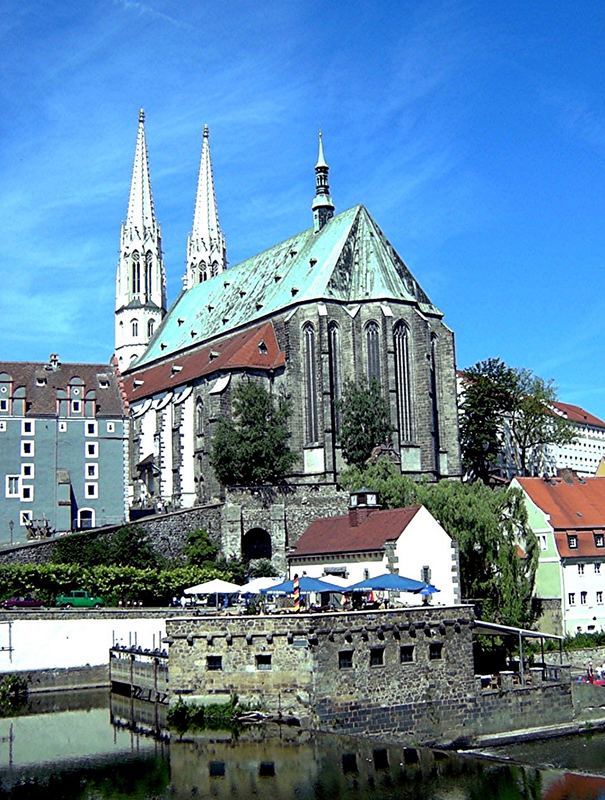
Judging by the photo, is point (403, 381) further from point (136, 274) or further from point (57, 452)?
point (136, 274)

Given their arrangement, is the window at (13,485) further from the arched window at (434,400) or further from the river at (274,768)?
the river at (274,768)

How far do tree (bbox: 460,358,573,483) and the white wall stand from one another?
50383 millimetres

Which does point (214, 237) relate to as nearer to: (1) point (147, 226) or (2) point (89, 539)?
(1) point (147, 226)

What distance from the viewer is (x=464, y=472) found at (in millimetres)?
100938

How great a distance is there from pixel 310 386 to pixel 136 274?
154ft

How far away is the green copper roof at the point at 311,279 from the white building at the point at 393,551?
3777cm

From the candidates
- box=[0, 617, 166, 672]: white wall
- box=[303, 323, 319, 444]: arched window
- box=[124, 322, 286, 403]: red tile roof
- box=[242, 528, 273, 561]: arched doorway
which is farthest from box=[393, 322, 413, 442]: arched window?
→ box=[0, 617, 166, 672]: white wall

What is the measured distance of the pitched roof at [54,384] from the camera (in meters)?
83.5

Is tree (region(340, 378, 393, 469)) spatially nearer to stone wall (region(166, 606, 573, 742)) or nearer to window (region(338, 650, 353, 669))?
stone wall (region(166, 606, 573, 742))

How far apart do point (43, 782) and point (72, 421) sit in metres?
49.5

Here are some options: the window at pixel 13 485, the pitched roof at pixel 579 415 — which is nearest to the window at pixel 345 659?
the window at pixel 13 485

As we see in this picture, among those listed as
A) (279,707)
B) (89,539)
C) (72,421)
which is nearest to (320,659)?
(279,707)

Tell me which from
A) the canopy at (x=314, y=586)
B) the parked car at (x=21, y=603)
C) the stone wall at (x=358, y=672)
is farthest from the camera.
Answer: the parked car at (x=21, y=603)

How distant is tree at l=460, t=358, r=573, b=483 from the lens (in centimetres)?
10269
